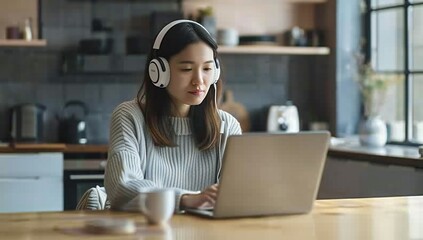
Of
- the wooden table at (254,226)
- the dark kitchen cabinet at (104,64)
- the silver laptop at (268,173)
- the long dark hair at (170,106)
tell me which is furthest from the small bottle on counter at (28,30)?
the silver laptop at (268,173)

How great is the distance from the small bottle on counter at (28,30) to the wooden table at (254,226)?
3067 millimetres

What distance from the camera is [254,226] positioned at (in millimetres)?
1982

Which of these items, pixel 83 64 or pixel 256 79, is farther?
pixel 256 79

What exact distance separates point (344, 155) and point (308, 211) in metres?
2.36

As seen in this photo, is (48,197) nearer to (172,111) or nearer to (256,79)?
(256,79)

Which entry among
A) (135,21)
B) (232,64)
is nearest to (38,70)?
(135,21)

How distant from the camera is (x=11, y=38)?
199 inches

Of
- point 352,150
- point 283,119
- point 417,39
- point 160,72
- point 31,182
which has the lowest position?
point 31,182

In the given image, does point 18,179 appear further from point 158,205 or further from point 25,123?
point 158,205

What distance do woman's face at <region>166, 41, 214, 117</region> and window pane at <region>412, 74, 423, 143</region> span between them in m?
2.85

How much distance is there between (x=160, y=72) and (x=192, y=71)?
10 centimetres

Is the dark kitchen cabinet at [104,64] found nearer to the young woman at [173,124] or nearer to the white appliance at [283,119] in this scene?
the white appliance at [283,119]

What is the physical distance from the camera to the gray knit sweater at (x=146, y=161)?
2.29 meters

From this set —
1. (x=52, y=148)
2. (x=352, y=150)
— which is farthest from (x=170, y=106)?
(x=52, y=148)
